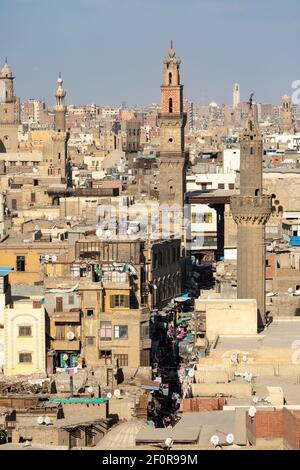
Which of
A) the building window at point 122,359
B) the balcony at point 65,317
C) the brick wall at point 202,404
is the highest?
the balcony at point 65,317

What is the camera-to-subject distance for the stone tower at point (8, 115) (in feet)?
234

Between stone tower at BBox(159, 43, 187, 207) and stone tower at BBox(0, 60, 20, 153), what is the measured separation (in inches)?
1387

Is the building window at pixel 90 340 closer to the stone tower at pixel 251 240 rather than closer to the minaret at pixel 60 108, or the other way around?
the stone tower at pixel 251 240

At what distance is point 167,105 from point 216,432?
22214 millimetres

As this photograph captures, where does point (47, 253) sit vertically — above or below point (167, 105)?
below

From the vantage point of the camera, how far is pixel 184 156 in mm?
36469

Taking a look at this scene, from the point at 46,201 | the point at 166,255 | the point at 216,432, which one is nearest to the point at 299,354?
the point at 216,432

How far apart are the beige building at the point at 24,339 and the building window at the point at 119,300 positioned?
61.9 inches

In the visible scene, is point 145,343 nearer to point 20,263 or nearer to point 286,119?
point 20,263

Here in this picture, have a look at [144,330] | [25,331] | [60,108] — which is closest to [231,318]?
[144,330]

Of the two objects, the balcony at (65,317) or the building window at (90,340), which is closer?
the balcony at (65,317)

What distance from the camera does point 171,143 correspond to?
1417 inches

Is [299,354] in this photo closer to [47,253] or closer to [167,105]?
[47,253]

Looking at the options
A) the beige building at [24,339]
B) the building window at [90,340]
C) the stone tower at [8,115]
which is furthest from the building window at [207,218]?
the stone tower at [8,115]
